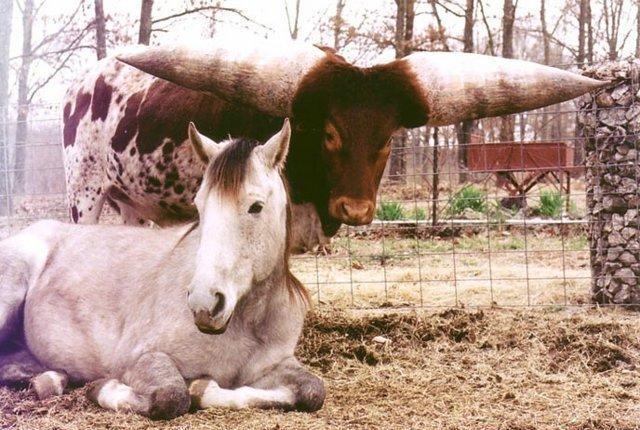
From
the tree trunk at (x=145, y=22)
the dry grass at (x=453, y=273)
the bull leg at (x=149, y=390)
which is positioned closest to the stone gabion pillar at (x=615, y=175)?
the dry grass at (x=453, y=273)

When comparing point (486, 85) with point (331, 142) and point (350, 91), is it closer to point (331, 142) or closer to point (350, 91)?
point (350, 91)

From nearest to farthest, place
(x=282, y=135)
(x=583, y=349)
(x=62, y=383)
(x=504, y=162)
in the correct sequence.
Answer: (x=282, y=135) < (x=62, y=383) < (x=583, y=349) < (x=504, y=162)

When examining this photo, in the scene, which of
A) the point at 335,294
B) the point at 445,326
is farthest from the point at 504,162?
the point at 445,326

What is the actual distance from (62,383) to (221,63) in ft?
6.62

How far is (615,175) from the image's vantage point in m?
6.91

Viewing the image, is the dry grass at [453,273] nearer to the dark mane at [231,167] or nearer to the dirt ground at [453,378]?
the dirt ground at [453,378]

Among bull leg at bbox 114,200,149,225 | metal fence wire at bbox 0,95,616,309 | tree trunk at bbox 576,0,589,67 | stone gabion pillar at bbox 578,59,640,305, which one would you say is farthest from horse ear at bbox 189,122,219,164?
tree trunk at bbox 576,0,589,67

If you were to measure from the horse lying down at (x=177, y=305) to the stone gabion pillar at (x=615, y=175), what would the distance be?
11.9 ft

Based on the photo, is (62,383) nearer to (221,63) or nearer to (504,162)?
(221,63)

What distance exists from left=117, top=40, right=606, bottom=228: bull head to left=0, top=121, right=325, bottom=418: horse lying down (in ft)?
2.81

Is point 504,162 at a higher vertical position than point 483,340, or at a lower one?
higher

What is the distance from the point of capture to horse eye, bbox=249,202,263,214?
3637 mm

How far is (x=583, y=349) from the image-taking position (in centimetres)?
518

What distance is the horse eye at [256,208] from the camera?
11.9 ft
